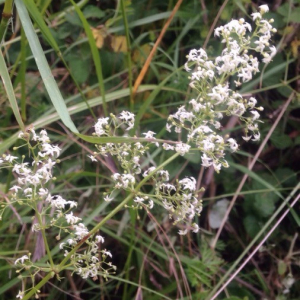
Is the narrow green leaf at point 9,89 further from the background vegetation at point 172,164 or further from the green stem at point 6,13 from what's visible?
the background vegetation at point 172,164

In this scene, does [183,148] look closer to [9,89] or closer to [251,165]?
[9,89]

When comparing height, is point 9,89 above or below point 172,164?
above

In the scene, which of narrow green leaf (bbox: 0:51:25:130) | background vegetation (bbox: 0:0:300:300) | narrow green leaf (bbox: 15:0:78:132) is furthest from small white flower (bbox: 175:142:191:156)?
background vegetation (bbox: 0:0:300:300)

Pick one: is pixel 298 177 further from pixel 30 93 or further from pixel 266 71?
pixel 30 93

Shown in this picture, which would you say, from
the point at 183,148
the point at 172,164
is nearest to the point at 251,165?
the point at 172,164

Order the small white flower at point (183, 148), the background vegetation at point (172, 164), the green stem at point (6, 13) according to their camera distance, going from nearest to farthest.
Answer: the small white flower at point (183, 148), the green stem at point (6, 13), the background vegetation at point (172, 164)

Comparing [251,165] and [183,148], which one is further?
[251,165]

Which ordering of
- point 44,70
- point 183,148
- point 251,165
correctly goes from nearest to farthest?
1. point 183,148
2. point 44,70
3. point 251,165

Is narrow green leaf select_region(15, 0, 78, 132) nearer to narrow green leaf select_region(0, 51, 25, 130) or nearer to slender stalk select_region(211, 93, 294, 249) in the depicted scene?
narrow green leaf select_region(0, 51, 25, 130)

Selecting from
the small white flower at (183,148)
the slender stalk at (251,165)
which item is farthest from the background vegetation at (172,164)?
the small white flower at (183,148)
